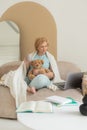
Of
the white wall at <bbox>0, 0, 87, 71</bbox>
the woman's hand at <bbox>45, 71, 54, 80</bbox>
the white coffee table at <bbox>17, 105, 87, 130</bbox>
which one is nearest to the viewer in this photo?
the white coffee table at <bbox>17, 105, 87, 130</bbox>

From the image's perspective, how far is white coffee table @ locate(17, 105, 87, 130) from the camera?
1.79 m

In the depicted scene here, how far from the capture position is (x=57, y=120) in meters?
1.91

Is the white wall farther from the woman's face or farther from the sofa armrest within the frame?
the woman's face

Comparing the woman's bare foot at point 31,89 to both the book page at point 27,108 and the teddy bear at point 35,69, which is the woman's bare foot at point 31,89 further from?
the book page at point 27,108

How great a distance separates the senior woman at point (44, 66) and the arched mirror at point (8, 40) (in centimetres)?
86

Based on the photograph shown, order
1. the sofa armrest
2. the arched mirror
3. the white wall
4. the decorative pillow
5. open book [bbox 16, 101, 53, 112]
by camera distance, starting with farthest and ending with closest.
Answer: the white wall, the arched mirror, the sofa armrest, the decorative pillow, open book [bbox 16, 101, 53, 112]

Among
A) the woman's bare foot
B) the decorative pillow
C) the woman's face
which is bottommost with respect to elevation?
the decorative pillow

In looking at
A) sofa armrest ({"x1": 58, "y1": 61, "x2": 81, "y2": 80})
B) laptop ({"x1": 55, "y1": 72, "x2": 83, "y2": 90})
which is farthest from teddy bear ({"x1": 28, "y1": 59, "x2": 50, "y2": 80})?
sofa armrest ({"x1": 58, "y1": 61, "x2": 81, "y2": 80})

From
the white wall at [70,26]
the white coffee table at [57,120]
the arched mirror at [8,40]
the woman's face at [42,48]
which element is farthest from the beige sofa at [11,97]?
the white wall at [70,26]

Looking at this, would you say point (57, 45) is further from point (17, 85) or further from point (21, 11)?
point (17, 85)

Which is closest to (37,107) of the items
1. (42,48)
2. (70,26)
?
(42,48)

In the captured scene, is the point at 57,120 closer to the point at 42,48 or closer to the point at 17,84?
the point at 17,84

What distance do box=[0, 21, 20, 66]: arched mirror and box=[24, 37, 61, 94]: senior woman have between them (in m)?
0.86

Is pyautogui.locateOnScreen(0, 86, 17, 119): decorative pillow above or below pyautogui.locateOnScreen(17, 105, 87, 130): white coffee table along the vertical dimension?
below
